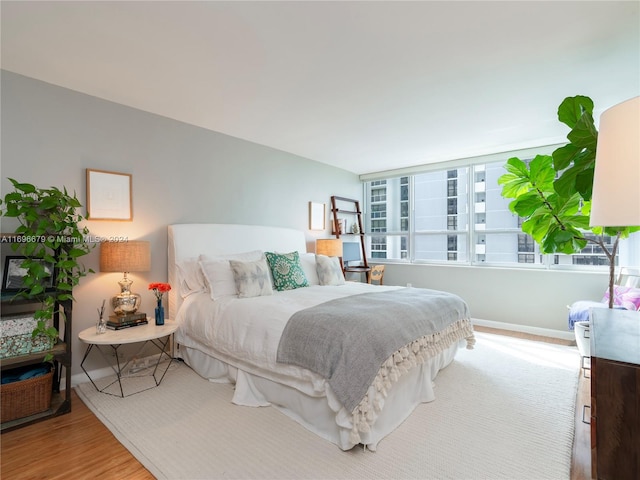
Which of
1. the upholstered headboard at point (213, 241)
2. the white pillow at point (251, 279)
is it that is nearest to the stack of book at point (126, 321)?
the upholstered headboard at point (213, 241)

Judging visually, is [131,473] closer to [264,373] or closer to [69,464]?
[69,464]

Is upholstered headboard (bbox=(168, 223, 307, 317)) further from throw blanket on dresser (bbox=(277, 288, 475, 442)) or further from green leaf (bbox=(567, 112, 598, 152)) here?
green leaf (bbox=(567, 112, 598, 152))

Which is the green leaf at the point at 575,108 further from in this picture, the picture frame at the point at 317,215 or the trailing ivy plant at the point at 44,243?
the trailing ivy plant at the point at 44,243

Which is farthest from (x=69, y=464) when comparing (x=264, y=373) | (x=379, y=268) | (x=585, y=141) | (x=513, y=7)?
(x=379, y=268)

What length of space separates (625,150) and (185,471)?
7.57 feet

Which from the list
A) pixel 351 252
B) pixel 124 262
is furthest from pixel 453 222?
pixel 124 262

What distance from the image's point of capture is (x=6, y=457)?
1869 mm

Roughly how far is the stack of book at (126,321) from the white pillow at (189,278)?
1.52 ft

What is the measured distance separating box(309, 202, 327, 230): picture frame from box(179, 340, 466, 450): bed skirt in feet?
8.98

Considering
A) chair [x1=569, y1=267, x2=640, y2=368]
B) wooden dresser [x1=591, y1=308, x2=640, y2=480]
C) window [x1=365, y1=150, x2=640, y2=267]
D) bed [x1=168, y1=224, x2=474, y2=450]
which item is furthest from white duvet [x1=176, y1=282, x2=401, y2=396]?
window [x1=365, y1=150, x2=640, y2=267]

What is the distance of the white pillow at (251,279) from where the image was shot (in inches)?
118

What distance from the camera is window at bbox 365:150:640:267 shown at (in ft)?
15.4

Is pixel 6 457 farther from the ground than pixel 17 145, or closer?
closer

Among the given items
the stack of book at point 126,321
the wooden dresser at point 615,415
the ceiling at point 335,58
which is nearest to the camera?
the wooden dresser at point 615,415
